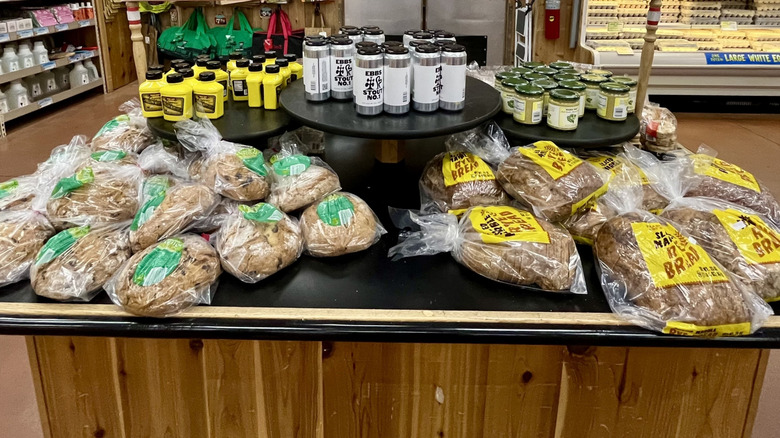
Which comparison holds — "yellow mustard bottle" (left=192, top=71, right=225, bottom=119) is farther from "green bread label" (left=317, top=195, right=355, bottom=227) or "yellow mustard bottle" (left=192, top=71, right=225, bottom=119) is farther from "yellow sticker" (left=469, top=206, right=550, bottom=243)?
"yellow sticker" (left=469, top=206, right=550, bottom=243)

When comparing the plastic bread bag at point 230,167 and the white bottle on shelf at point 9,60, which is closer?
the plastic bread bag at point 230,167

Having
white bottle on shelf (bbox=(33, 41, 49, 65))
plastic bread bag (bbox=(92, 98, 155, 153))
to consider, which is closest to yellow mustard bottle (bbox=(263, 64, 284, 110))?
plastic bread bag (bbox=(92, 98, 155, 153))

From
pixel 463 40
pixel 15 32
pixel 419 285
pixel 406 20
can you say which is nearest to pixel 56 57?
pixel 15 32

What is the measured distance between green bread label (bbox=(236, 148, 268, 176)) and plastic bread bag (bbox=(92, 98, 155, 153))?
0.54 m

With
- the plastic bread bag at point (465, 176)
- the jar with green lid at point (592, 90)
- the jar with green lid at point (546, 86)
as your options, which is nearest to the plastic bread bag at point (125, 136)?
the plastic bread bag at point (465, 176)

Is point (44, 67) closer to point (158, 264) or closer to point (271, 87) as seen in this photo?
point (271, 87)

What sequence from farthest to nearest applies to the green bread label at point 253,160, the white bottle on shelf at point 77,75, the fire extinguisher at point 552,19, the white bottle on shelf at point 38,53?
the white bottle on shelf at point 77,75 → the white bottle on shelf at point 38,53 → the fire extinguisher at point 552,19 → the green bread label at point 253,160

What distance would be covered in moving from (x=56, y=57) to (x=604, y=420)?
6064mm

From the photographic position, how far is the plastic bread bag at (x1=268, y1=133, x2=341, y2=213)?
1.61m

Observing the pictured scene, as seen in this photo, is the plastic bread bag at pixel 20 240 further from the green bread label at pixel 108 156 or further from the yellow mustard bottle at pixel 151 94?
the yellow mustard bottle at pixel 151 94

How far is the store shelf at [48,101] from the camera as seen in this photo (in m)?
5.15

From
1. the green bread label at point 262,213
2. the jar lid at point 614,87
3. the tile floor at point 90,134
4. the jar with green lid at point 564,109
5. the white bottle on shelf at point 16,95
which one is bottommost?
the tile floor at point 90,134

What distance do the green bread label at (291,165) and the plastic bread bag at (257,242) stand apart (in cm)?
18

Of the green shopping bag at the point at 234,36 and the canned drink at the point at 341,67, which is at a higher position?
the canned drink at the point at 341,67
